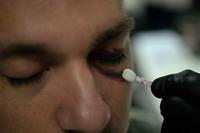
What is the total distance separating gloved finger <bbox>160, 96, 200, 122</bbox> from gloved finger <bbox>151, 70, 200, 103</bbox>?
0.04 ft

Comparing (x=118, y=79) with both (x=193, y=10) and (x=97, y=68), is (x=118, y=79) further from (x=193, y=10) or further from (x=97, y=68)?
(x=193, y=10)

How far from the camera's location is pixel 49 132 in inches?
32.6

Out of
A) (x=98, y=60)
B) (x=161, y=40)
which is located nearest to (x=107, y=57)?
(x=98, y=60)

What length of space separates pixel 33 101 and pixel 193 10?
2.87 meters

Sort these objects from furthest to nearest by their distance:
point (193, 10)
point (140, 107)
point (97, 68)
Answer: point (193, 10) → point (140, 107) → point (97, 68)

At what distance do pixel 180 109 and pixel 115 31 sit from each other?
0.71ft

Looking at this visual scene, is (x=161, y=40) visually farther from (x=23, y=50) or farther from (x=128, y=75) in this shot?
(x=23, y=50)

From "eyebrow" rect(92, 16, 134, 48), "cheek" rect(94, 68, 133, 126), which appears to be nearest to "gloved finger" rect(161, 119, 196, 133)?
"cheek" rect(94, 68, 133, 126)

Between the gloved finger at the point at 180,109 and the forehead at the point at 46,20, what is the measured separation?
8.7 inches

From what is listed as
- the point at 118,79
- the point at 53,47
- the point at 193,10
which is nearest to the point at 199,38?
the point at 193,10

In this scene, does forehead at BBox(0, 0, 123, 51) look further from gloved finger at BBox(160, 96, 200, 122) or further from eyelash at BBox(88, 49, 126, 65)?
gloved finger at BBox(160, 96, 200, 122)

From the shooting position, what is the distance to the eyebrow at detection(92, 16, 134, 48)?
834 millimetres

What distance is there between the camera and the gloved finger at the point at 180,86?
0.84m

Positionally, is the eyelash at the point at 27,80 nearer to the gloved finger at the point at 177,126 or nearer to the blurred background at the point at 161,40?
the gloved finger at the point at 177,126
